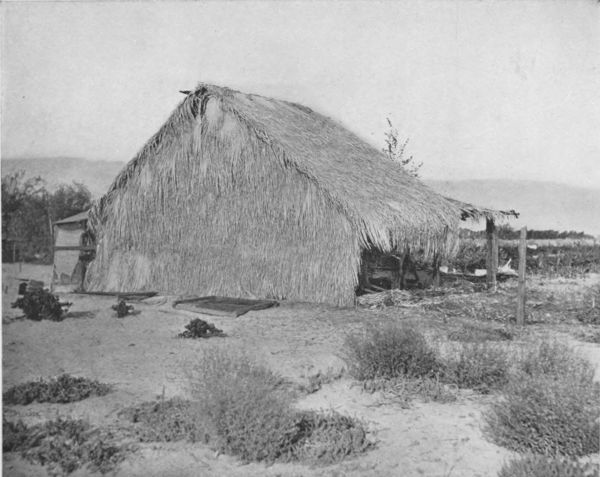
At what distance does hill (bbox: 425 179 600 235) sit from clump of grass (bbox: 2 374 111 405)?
43992mm

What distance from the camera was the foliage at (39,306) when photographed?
344 inches

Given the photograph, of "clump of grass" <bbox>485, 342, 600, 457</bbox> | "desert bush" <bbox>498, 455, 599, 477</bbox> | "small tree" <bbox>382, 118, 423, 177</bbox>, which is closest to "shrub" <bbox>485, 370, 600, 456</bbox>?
"clump of grass" <bbox>485, 342, 600, 457</bbox>

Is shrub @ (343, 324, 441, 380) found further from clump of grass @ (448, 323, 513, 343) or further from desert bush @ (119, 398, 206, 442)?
desert bush @ (119, 398, 206, 442)

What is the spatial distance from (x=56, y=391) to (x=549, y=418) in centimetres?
439

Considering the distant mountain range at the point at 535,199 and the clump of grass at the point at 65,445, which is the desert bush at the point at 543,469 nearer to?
the clump of grass at the point at 65,445

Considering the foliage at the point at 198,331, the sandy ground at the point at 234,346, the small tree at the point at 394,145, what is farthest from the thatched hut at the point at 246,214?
the small tree at the point at 394,145

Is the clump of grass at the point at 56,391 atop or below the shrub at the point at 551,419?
below

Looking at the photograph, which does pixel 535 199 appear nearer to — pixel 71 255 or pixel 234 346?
pixel 71 255

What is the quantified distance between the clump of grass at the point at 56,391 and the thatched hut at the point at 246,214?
621 centimetres

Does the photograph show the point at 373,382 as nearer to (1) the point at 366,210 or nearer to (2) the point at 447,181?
(1) the point at 366,210

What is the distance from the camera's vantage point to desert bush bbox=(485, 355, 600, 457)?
14.3 feet

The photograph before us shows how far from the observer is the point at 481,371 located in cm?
609

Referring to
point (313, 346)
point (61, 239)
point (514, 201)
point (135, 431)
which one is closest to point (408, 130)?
point (61, 239)

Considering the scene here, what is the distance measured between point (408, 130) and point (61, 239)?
1260 centimetres
